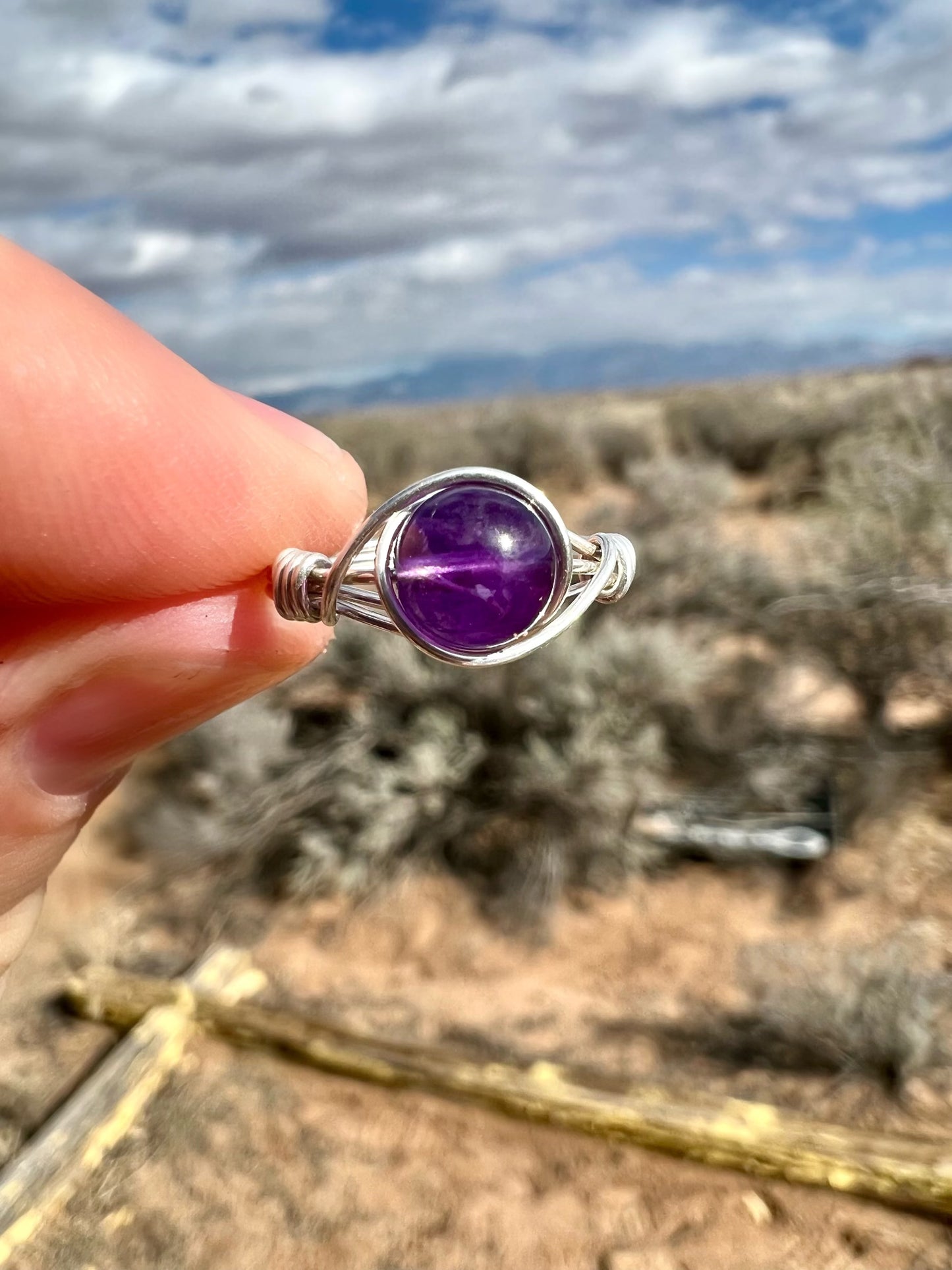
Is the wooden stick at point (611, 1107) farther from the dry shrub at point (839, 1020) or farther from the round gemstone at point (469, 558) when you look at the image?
the round gemstone at point (469, 558)

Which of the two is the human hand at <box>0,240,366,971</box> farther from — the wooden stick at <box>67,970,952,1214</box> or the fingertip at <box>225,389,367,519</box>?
the wooden stick at <box>67,970,952,1214</box>

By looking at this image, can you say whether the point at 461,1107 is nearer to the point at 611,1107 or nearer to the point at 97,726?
the point at 611,1107

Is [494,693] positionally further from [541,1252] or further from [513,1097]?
[541,1252]

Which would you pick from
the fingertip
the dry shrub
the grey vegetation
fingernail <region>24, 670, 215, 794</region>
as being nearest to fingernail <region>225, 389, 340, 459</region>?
the fingertip

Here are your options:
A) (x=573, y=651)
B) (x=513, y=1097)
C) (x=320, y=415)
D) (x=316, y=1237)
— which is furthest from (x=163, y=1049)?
(x=320, y=415)

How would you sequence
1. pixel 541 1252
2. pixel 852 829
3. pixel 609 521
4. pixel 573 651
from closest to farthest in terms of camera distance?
1. pixel 541 1252
2. pixel 852 829
3. pixel 573 651
4. pixel 609 521

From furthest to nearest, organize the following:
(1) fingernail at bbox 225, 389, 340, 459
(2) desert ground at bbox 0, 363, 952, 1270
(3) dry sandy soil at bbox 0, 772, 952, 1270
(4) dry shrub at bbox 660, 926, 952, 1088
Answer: (4) dry shrub at bbox 660, 926, 952, 1088
(2) desert ground at bbox 0, 363, 952, 1270
(3) dry sandy soil at bbox 0, 772, 952, 1270
(1) fingernail at bbox 225, 389, 340, 459

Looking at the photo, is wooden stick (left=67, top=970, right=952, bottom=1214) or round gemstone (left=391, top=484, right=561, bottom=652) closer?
round gemstone (left=391, top=484, right=561, bottom=652)
